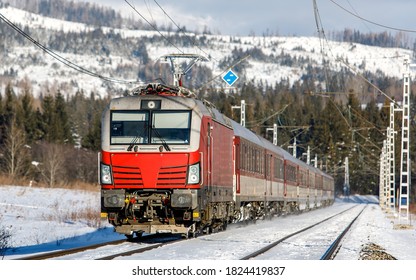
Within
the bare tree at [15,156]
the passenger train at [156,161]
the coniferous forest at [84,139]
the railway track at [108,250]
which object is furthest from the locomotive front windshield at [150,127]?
the bare tree at [15,156]

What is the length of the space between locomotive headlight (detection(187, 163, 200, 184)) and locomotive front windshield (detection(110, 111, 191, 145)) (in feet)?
2.18

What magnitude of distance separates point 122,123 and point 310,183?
42556 mm

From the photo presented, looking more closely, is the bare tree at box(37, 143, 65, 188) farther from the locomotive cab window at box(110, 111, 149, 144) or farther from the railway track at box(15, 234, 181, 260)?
the locomotive cab window at box(110, 111, 149, 144)

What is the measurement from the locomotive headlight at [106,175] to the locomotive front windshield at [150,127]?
2.14ft

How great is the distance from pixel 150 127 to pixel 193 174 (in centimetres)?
164

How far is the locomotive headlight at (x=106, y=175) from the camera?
20.5 meters

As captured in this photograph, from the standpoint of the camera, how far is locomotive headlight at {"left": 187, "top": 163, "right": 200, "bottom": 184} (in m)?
20.4

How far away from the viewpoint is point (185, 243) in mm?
20922

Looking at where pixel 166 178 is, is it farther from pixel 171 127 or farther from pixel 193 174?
Result: pixel 171 127

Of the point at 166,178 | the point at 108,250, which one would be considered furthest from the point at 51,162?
the point at 108,250

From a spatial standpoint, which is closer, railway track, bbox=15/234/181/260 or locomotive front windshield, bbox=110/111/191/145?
railway track, bbox=15/234/181/260

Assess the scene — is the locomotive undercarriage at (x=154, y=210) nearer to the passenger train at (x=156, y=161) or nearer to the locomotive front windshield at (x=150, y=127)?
the passenger train at (x=156, y=161)

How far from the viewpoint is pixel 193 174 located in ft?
66.9

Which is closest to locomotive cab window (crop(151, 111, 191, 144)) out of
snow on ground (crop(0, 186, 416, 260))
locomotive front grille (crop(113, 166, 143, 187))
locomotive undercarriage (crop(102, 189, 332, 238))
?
locomotive front grille (crop(113, 166, 143, 187))
